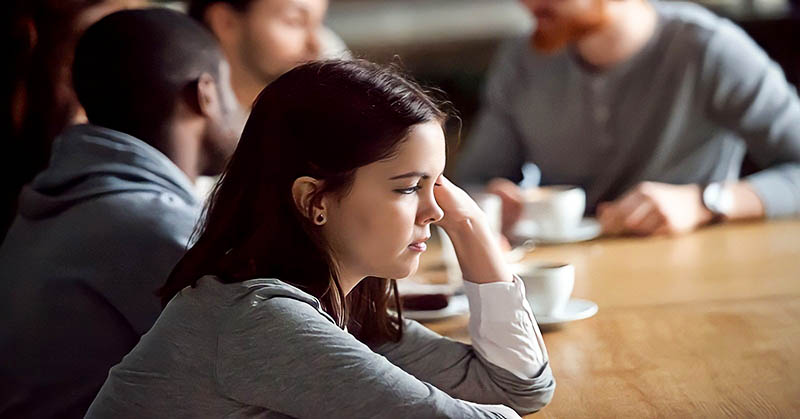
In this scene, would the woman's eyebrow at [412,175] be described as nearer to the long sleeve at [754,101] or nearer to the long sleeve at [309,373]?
the long sleeve at [309,373]

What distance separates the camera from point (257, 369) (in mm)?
957

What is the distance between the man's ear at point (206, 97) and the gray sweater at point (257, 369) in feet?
1.87

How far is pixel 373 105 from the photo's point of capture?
107 centimetres

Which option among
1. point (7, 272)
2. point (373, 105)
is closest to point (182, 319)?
point (373, 105)

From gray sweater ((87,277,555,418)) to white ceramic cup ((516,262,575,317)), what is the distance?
40 cm

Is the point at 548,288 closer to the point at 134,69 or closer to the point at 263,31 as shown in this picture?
the point at 134,69

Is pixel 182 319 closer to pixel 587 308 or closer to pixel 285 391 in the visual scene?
pixel 285 391

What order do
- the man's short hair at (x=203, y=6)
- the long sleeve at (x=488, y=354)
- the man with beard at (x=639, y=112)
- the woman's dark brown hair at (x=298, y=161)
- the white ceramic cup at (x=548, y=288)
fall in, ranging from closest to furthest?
the woman's dark brown hair at (x=298, y=161), the long sleeve at (x=488, y=354), the white ceramic cup at (x=548, y=288), the man with beard at (x=639, y=112), the man's short hair at (x=203, y=6)

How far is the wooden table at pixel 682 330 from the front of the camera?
1.13 metres

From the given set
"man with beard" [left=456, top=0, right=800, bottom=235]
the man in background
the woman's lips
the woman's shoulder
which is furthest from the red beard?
the woman's shoulder

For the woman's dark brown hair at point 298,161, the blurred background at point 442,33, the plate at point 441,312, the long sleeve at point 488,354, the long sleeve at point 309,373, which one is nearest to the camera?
the long sleeve at point 309,373

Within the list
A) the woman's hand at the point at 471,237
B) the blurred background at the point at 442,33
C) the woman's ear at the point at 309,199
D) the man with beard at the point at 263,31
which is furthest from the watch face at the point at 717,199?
the blurred background at the point at 442,33

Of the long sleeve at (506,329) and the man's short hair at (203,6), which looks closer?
the long sleeve at (506,329)

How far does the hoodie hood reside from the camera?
4.79ft
